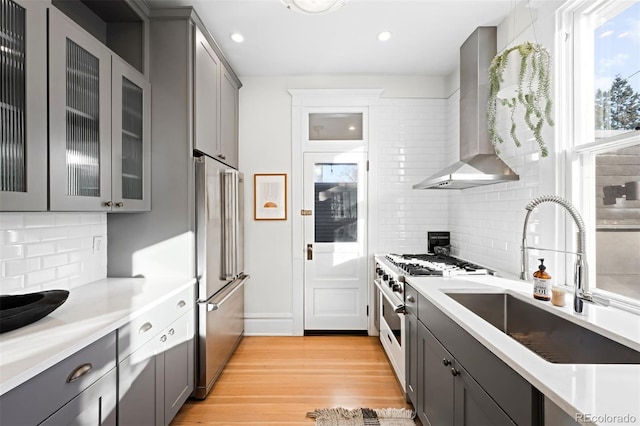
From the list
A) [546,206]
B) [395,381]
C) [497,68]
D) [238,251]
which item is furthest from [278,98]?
[395,381]

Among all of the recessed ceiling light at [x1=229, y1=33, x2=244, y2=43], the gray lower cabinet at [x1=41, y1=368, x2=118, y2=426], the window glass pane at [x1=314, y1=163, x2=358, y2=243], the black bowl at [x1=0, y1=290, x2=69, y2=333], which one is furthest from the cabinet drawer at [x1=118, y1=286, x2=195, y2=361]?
the recessed ceiling light at [x1=229, y1=33, x2=244, y2=43]

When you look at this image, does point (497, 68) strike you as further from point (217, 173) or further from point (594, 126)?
point (217, 173)

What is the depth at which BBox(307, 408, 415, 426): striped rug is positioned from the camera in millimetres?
2232

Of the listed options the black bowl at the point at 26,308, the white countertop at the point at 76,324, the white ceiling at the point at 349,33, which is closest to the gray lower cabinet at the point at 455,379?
the white countertop at the point at 76,324

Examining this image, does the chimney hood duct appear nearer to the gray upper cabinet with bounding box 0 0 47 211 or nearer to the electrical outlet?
the gray upper cabinet with bounding box 0 0 47 211

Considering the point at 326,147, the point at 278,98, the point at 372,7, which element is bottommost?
the point at 326,147

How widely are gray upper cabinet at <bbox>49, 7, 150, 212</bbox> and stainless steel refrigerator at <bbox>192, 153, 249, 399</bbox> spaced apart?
15.9 inches

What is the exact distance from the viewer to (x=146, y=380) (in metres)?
1.80

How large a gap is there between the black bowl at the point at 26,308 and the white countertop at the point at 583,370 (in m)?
1.79

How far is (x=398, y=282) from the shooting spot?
2.56 metres

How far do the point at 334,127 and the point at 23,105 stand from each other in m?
2.84

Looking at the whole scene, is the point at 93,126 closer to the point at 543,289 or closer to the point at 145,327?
the point at 145,327

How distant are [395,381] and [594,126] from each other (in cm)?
226

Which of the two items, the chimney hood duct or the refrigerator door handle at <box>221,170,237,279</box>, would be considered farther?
the refrigerator door handle at <box>221,170,237,279</box>
